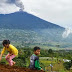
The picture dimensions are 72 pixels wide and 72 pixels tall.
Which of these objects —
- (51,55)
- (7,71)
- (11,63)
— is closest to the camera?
(7,71)

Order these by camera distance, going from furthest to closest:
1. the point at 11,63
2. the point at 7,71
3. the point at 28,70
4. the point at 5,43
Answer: the point at 11,63 < the point at 5,43 < the point at 28,70 < the point at 7,71

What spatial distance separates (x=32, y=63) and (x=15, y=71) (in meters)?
0.89

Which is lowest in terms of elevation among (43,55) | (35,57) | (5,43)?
(43,55)

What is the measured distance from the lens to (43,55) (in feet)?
388

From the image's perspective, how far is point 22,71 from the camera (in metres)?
7.16

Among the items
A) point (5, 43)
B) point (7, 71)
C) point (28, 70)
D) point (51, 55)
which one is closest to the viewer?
point (7, 71)

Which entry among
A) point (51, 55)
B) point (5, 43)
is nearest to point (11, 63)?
point (5, 43)

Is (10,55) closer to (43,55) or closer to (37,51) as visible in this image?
(37,51)

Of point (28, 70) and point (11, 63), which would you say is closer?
point (28, 70)

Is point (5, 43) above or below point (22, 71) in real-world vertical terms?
above

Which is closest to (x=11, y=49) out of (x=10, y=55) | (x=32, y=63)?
(x=10, y=55)

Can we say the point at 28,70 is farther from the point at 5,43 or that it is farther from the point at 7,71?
the point at 5,43

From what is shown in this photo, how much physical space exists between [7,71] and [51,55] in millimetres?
107894

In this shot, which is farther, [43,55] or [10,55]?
[43,55]
